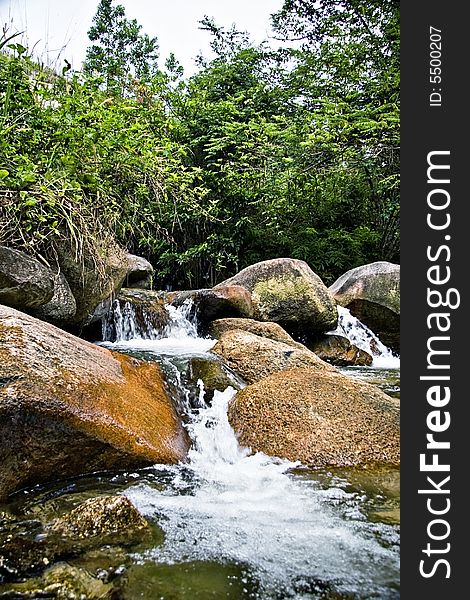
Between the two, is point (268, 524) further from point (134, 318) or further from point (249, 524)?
point (134, 318)

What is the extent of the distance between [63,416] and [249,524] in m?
1.24

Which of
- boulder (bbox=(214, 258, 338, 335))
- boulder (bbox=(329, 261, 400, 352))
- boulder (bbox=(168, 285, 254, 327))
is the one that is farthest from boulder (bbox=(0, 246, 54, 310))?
boulder (bbox=(329, 261, 400, 352))

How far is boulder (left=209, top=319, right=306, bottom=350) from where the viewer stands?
693 centimetres

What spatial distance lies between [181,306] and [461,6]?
6586 millimetres

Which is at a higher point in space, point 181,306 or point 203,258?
point 203,258

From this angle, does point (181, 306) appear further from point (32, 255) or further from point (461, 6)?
point (461, 6)

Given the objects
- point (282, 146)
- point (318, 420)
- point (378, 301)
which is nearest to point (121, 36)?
point (282, 146)

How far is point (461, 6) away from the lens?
6.33 feet

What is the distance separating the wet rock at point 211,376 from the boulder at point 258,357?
0.19m

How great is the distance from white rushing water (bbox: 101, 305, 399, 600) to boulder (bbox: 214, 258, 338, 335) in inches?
180


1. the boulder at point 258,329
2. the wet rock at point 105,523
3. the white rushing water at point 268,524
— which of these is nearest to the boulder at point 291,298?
the boulder at point 258,329

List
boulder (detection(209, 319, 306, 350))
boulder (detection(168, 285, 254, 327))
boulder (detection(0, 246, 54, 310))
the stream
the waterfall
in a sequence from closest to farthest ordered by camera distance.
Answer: the stream
boulder (detection(0, 246, 54, 310))
boulder (detection(209, 319, 306, 350))
boulder (detection(168, 285, 254, 327))
the waterfall

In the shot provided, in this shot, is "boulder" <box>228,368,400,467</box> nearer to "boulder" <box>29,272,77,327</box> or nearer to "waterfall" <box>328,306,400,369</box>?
"boulder" <box>29,272,77,327</box>

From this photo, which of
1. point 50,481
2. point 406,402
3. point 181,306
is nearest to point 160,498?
point 50,481
